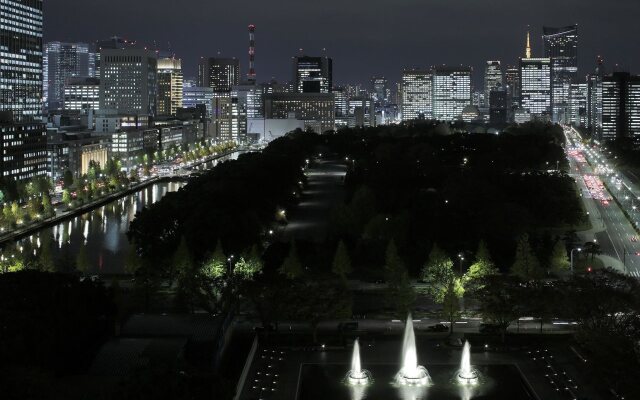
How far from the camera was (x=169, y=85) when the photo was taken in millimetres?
67688

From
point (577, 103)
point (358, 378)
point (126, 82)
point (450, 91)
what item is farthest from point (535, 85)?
point (358, 378)

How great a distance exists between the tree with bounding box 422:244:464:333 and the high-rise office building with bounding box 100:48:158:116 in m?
44.2

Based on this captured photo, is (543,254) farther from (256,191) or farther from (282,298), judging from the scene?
(256,191)

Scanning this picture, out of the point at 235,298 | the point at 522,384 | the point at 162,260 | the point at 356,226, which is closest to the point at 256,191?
the point at 356,226

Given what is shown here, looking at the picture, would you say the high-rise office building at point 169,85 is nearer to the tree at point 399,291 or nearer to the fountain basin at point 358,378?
the tree at point 399,291

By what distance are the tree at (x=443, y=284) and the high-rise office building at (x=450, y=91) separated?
237 ft

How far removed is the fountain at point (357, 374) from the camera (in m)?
9.48

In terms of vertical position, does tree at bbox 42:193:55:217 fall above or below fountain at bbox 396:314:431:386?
above

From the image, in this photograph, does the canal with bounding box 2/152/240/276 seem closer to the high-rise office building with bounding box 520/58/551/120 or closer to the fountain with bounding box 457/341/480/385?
the fountain with bounding box 457/341/480/385

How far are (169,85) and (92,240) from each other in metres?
50.0

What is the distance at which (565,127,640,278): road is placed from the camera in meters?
16.6

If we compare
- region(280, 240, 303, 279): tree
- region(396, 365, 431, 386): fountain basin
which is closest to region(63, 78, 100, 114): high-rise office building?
region(280, 240, 303, 279): tree

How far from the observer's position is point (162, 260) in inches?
575

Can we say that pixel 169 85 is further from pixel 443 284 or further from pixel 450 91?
pixel 443 284
